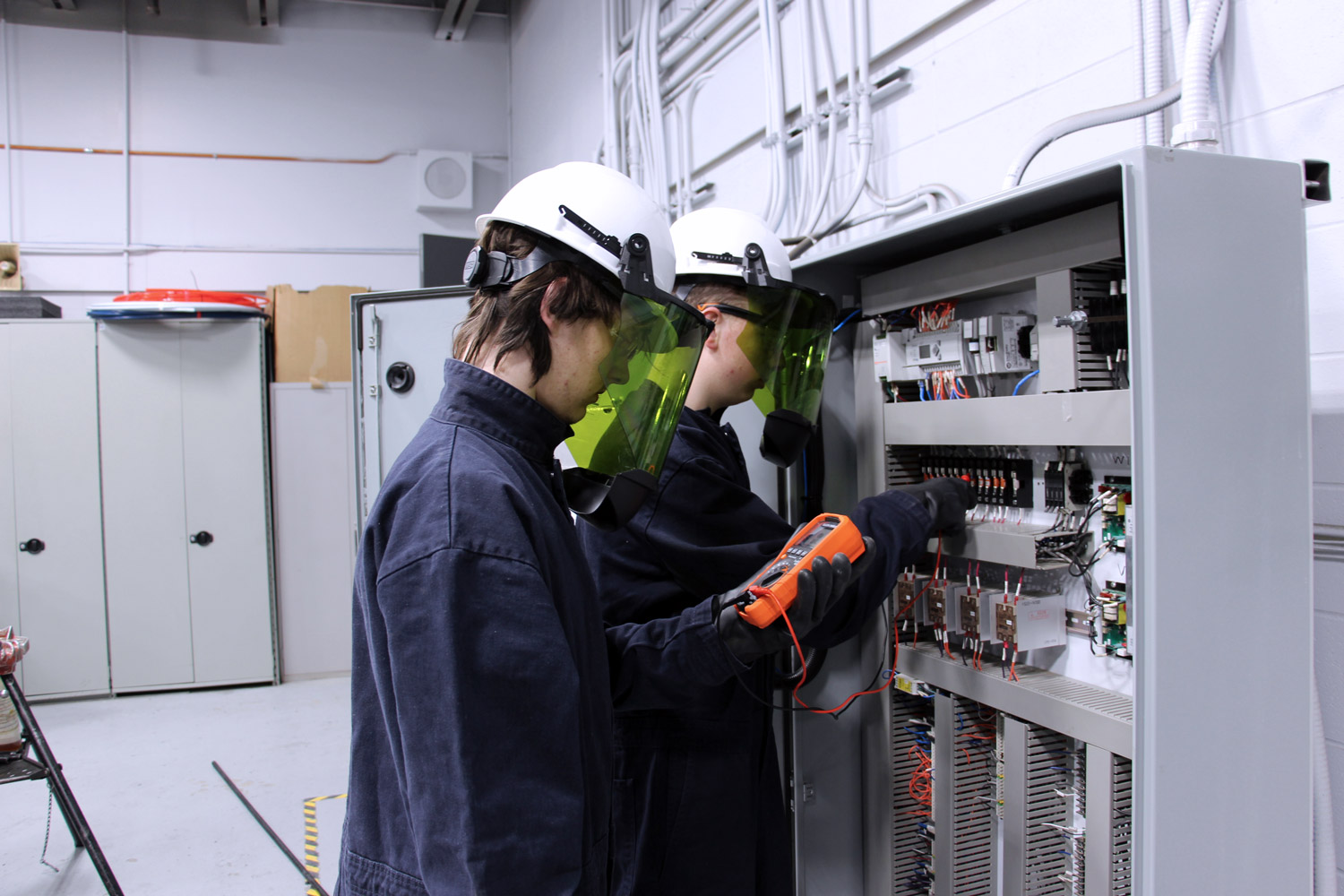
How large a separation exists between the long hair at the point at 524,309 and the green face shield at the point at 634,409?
50mm

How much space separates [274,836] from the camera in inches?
107

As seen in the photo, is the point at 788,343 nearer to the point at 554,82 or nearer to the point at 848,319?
the point at 848,319

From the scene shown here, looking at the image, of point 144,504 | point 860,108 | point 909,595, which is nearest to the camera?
point 909,595

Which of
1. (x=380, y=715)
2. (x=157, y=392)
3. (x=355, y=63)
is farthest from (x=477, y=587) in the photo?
(x=355, y=63)

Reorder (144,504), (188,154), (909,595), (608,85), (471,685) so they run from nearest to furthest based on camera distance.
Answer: (471,685) → (909,595) → (608,85) → (144,504) → (188,154)

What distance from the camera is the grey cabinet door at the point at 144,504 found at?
13.3 feet

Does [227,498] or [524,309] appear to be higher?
[524,309]

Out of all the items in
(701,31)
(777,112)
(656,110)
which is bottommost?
(777,112)

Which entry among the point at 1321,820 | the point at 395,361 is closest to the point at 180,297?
the point at 395,361

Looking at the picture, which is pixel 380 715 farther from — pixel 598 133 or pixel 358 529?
pixel 598 133

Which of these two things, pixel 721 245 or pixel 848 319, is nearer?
pixel 721 245

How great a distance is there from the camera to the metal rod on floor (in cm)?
243

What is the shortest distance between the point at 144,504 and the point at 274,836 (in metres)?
2.18

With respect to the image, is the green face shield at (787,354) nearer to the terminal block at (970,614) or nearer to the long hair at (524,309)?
the terminal block at (970,614)
